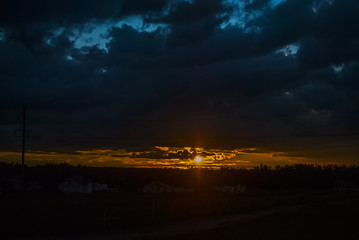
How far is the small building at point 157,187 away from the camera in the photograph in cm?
10550

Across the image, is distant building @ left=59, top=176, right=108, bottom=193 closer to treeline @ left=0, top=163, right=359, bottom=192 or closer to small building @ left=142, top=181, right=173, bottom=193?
treeline @ left=0, top=163, right=359, bottom=192

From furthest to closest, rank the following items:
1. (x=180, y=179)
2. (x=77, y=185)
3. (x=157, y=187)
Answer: (x=180, y=179) → (x=157, y=187) → (x=77, y=185)

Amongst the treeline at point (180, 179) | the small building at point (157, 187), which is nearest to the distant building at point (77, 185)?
the treeline at point (180, 179)

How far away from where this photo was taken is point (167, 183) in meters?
113

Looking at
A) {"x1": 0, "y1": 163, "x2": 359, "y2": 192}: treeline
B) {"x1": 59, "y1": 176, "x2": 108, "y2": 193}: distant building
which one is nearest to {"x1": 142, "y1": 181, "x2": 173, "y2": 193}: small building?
{"x1": 0, "y1": 163, "x2": 359, "y2": 192}: treeline

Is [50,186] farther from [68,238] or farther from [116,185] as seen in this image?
[68,238]

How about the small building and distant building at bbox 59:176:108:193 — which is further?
the small building

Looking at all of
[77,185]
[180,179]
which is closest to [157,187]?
[180,179]

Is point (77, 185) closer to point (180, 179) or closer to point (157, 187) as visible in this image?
point (157, 187)

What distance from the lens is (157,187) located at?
347ft

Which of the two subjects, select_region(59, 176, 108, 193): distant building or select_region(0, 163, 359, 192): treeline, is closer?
select_region(59, 176, 108, 193): distant building

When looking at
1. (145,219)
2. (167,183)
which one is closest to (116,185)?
(167,183)

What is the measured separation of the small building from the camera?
346ft

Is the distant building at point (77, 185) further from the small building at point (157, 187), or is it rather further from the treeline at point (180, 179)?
the small building at point (157, 187)
